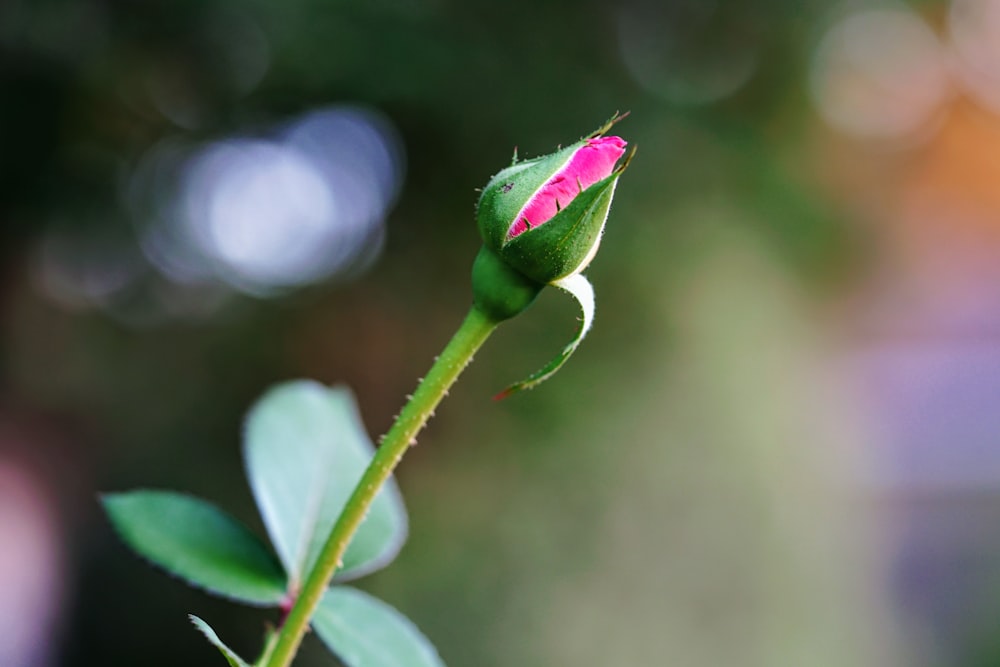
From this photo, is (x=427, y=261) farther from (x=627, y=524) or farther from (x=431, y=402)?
(x=431, y=402)

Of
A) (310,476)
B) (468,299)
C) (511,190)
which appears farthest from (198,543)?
(468,299)

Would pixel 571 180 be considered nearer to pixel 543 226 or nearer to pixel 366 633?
pixel 543 226

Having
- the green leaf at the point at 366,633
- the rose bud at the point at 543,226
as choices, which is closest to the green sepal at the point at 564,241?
the rose bud at the point at 543,226

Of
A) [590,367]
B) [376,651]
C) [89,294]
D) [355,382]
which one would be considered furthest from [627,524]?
[376,651]

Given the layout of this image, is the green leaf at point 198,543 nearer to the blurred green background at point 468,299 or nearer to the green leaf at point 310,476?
the green leaf at point 310,476

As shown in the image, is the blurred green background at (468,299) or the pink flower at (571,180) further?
the blurred green background at (468,299)

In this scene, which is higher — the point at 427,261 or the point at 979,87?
the point at 979,87
